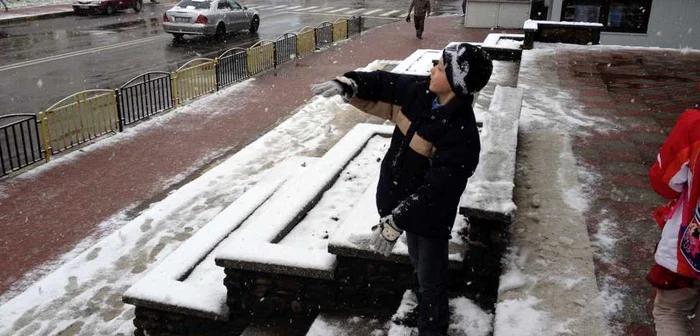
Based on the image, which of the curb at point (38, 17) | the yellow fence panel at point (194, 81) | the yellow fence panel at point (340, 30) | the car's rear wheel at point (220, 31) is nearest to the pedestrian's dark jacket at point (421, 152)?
the yellow fence panel at point (194, 81)

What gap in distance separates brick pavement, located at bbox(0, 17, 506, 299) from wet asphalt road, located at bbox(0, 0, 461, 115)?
3494 millimetres

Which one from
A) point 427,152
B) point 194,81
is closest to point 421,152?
point 427,152

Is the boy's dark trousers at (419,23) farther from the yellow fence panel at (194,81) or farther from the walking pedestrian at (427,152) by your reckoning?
the walking pedestrian at (427,152)

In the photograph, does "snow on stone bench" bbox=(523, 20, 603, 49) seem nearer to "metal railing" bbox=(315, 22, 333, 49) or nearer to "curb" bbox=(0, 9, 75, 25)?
"metal railing" bbox=(315, 22, 333, 49)

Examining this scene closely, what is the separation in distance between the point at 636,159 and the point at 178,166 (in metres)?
6.45

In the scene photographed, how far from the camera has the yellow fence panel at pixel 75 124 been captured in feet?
31.0

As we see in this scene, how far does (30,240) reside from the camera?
686 cm

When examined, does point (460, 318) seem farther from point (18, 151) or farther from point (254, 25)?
point (254, 25)

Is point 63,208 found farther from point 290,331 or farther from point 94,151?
point 290,331

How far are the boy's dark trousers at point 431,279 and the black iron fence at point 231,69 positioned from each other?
37.2ft

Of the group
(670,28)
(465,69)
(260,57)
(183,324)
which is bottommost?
(183,324)

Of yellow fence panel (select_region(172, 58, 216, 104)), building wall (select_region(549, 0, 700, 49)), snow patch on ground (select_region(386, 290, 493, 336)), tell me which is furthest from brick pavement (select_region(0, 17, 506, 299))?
building wall (select_region(549, 0, 700, 49))

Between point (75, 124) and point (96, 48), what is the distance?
1075cm

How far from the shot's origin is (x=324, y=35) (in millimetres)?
21453
